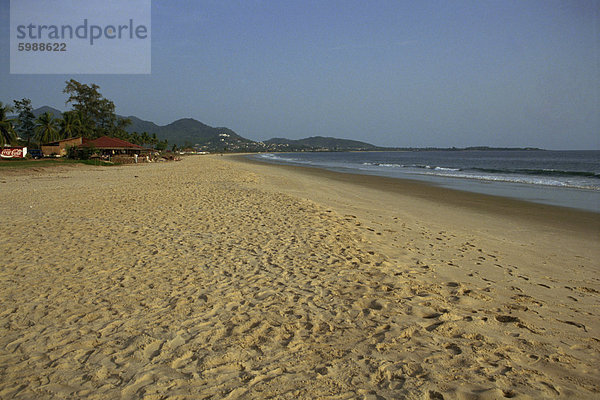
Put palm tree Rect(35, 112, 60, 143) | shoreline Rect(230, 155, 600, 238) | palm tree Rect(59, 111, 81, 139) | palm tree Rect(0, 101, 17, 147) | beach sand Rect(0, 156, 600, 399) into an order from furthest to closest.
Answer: palm tree Rect(59, 111, 81, 139)
palm tree Rect(35, 112, 60, 143)
palm tree Rect(0, 101, 17, 147)
shoreline Rect(230, 155, 600, 238)
beach sand Rect(0, 156, 600, 399)

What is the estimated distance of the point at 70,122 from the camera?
181 ft

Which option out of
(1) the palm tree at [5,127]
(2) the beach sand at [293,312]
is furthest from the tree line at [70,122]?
(2) the beach sand at [293,312]

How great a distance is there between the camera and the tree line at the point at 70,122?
155 ft

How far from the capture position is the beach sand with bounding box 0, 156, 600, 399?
273cm

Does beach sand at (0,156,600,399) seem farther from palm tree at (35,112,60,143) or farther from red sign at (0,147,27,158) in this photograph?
palm tree at (35,112,60,143)

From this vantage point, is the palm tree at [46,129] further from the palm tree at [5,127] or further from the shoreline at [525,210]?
the shoreline at [525,210]

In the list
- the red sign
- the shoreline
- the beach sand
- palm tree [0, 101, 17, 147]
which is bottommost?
the beach sand

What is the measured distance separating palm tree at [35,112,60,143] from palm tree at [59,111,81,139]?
103 cm

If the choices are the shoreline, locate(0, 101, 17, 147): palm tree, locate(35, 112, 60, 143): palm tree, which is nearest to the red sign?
locate(0, 101, 17, 147): palm tree

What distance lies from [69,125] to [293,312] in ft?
207

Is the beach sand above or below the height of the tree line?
below

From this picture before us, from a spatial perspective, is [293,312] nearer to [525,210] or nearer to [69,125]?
[525,210]

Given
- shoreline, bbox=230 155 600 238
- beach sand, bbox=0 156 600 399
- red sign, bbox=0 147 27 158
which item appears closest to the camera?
beach sand, bbox=0 156 600 399

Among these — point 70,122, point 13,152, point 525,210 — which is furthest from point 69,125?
point 525,210
